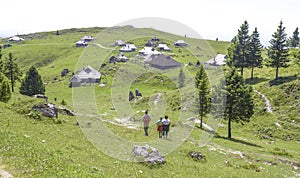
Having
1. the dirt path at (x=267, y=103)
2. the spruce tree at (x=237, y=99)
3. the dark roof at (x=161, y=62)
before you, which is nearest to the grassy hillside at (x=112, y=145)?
the dirt path at (x=267, y=103)

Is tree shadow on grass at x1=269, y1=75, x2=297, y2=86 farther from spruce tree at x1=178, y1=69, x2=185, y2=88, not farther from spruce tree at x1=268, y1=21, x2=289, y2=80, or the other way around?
spruce tree at x1=178, y1=69, x2=185, y2=88

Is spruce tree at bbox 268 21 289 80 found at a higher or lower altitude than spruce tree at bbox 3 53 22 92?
higher

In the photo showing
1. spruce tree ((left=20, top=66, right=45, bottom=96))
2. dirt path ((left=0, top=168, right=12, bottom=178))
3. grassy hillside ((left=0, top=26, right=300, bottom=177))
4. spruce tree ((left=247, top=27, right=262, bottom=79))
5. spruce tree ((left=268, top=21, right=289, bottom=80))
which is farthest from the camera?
spruce tree ((left=247, top=27, right=262, bottom=79))

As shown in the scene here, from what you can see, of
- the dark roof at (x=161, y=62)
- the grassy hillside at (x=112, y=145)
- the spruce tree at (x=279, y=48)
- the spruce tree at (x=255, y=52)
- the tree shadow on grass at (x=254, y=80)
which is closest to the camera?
the grassy hillside at (x=112, y=145)

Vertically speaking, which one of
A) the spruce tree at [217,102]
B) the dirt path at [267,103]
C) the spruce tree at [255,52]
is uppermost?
the spruce tree at [255,52]

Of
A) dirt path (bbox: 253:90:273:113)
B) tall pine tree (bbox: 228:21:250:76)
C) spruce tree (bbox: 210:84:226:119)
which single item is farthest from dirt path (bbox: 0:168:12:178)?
tall pine tree (bbox: 228:21:250:76)

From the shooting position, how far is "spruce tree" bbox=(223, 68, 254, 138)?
178ft

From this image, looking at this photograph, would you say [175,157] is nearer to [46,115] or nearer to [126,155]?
[126,155]

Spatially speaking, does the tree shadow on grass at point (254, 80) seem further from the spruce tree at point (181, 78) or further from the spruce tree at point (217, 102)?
the spruce tree at point (217, 102)

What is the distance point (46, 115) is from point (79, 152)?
12.7 meters

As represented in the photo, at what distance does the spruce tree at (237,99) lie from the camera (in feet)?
178

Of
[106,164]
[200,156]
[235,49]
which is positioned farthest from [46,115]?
[235,49]

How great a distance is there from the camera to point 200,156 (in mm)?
27844

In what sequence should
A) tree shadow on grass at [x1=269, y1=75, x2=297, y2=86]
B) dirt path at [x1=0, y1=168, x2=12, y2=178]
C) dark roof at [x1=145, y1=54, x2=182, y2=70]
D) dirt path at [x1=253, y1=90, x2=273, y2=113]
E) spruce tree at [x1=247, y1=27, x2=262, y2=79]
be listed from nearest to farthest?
dirt path at [x1=0, y1=168, x2=12, y2=178], dirt path at [x1=253, y1=90, x2=273, y2=113], tree shadow on grass at [x1=269, y1=75, x2=297, y2=86], spruce tree at [x1=247, y1=27, x2=262, y2=79], dark roof at [x1=145, y1=54, x2=182, y2=70]
